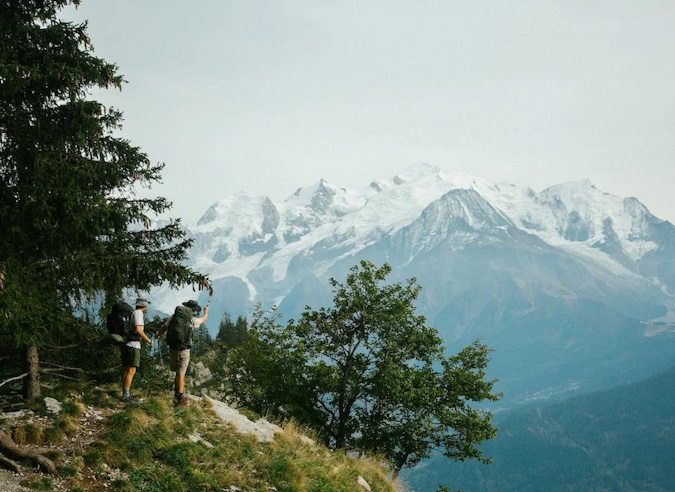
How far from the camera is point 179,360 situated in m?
14.2

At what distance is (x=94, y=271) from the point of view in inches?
472

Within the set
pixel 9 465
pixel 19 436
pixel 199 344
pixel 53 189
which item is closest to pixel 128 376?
pixel 19 436

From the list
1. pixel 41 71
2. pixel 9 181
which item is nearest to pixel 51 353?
pixel 9 181

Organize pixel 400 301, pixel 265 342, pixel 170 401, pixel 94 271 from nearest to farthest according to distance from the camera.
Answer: pixel 94 271, pixel 170 401, pixel 400 301, pixel 265 342

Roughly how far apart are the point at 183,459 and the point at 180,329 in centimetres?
379

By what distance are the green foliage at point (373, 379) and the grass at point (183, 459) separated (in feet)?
27.4

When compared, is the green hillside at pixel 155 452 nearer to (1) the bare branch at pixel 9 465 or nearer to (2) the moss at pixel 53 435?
(2) the moss at pixel 53 435

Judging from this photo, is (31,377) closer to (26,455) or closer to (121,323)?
(121,323)

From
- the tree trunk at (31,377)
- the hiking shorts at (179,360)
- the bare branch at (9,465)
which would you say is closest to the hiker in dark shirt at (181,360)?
the hiking shorts at (179,360)

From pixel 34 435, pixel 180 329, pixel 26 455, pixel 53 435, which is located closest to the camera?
pixel 26 455

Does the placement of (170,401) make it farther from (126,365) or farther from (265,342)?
(265,342)

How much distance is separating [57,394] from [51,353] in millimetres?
2155

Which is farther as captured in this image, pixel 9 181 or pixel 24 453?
pixel 9 181

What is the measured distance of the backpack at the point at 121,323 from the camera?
43.4 feet
